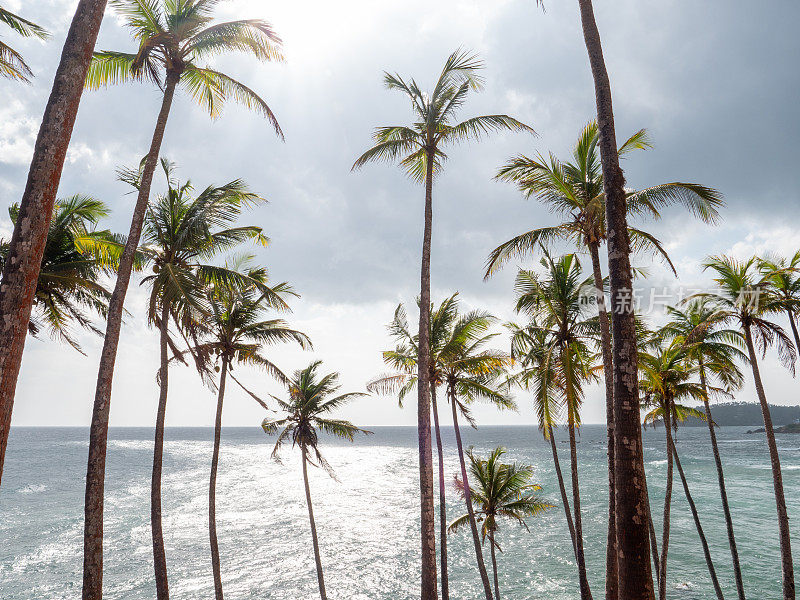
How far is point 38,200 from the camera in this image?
4457mm

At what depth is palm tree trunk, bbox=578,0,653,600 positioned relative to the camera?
15.4ft

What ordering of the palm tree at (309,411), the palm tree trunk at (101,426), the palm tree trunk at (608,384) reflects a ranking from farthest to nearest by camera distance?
1. the palm tree at (309,411)
2. the palm tree trunk at (608,384)
3. the palm tree trunk at (101,426)

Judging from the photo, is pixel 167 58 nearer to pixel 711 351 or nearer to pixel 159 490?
pixel 159 490

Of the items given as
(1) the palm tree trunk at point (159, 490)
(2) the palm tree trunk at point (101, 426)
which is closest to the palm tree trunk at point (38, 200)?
(2) the palm tree trunk at point (101, 426)

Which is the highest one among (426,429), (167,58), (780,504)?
(167,58)

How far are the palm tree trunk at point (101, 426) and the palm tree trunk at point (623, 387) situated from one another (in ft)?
22.6

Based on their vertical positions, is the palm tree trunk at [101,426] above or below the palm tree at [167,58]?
below

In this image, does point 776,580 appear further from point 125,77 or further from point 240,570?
point 125,77

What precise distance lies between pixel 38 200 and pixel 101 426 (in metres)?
4.19

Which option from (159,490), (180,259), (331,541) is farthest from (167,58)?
(331,541)

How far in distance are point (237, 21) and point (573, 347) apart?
12.1m

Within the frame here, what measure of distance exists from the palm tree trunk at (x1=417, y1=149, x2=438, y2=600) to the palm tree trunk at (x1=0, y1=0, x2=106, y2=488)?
23.0 feet

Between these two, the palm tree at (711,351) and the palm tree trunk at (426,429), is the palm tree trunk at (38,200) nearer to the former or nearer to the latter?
the palm tree trunk at (426,429)

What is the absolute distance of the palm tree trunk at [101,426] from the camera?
6754mm
